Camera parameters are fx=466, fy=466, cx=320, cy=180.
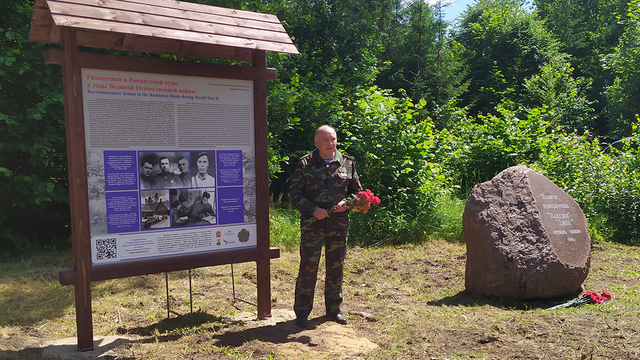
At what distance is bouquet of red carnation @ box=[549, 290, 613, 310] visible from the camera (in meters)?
5.23

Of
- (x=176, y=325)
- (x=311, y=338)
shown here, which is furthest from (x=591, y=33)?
(x=176, y=325)

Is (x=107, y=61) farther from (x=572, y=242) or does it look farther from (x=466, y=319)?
(x=572, y=242)

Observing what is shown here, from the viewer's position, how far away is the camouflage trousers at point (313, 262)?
4.69 m

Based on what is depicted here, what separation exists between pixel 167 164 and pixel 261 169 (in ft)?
3.18

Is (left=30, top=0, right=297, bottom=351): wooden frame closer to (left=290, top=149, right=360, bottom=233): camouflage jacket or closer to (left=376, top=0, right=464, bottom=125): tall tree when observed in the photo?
(left=290, top=149, right=360, bottom=233): camouflage jacket

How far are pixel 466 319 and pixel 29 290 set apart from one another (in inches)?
212

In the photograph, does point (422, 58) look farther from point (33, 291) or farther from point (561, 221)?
point (33, 291)

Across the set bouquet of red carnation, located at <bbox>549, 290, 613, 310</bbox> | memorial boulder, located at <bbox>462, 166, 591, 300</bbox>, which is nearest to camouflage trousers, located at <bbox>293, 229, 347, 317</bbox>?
memorial boulder, located at <bbox>462, 166, 591, 300</bbox>

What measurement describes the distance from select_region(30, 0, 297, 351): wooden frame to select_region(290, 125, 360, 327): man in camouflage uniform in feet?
1.50

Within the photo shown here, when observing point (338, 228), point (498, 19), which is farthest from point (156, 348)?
point (498, 19)

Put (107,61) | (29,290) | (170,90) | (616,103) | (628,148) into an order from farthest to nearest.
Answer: (616,103) → (628,148) → (29,290) → (170,90) → (107,61)

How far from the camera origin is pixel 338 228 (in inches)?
185

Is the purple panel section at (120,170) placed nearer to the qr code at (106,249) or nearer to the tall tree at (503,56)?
the qr code at (106,249)

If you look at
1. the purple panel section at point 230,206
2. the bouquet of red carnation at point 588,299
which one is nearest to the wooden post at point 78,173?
the purple panel section at point 230,206
